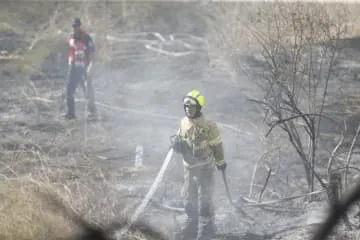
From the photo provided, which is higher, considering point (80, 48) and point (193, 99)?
point (80, 48)

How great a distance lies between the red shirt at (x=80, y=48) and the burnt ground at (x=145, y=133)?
125 centimetres

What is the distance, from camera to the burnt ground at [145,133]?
8.06m

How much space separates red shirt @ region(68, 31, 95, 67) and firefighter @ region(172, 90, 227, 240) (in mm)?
5413

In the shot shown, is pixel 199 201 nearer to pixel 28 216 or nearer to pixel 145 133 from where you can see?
pixel 28 216

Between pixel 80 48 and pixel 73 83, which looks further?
pixel 73 83

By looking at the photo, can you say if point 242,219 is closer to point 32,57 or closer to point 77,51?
point 77,51

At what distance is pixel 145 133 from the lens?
1213cm

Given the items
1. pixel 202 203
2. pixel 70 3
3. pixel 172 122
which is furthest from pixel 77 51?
pixel 70 3

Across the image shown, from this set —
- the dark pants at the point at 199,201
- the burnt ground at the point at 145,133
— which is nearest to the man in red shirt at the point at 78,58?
the burnt ground at the point at 145,133

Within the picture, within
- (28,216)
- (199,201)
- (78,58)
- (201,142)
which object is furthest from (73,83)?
(28,216)

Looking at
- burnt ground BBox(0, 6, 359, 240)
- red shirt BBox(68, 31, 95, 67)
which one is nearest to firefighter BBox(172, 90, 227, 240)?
burnt ground BBox(0, 6, 359, 240)

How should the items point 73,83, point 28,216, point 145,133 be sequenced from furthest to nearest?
point 73,83, point 145,133, point 28,216

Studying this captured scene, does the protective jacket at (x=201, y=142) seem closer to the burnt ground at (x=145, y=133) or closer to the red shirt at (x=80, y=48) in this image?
the burnt ground at (x=145, y=133)

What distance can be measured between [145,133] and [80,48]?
2.15 metres
